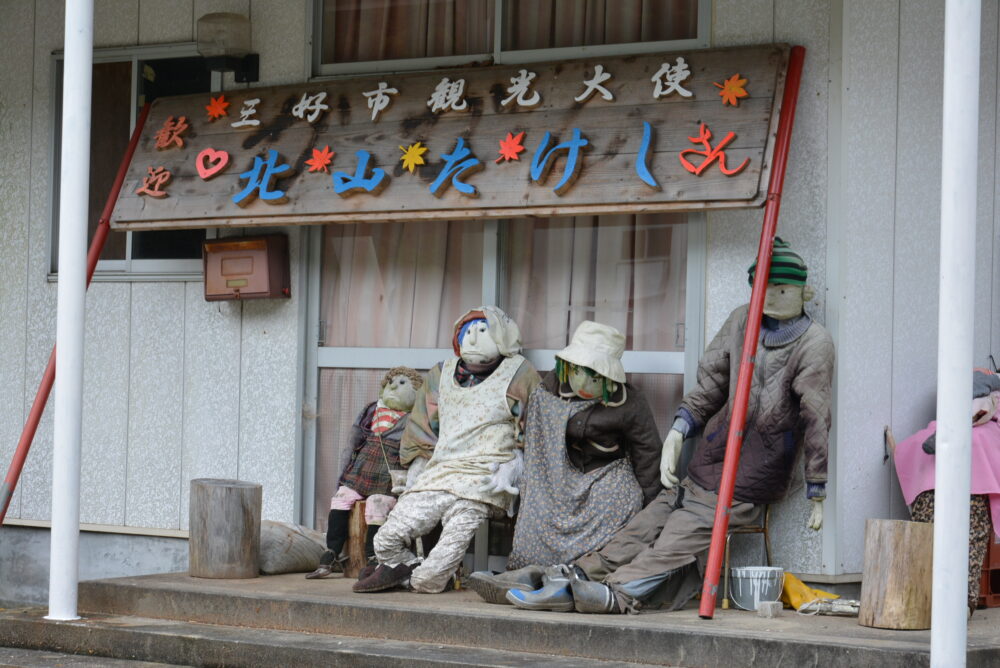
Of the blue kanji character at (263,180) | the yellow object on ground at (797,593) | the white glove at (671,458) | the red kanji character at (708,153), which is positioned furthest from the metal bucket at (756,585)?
the blue kanji character at (263,180)

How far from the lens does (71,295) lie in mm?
6207

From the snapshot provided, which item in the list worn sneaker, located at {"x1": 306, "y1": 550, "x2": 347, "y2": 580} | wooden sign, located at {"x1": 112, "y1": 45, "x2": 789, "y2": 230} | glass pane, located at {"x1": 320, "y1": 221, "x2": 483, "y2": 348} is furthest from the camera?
glass pane, located at {"x1": 320, "y1": 221, "x2": 483, "y2": 348}

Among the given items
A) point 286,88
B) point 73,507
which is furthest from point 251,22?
point 73,507

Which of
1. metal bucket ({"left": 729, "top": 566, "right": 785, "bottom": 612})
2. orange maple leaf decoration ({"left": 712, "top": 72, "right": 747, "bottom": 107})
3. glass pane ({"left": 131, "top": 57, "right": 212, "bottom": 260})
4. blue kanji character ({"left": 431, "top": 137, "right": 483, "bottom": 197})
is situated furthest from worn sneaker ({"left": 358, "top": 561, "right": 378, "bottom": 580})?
orange maple leaf decoration ({"left": 712, "top": 72, "right": 747, "bottom": 107})

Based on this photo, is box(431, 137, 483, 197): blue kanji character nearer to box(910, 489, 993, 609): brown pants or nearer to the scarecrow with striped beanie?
the scarecrow with striped beanie

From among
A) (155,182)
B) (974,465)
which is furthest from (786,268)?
(155,182)

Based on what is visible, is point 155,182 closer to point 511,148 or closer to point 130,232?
point 130,232

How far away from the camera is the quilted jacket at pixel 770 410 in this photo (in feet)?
20.1

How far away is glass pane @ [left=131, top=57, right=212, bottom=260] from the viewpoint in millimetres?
8000

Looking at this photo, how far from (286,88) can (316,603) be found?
285 cm

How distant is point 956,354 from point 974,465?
5.25 ft

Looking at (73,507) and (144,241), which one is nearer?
(73,507)

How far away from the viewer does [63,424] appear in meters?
6.19

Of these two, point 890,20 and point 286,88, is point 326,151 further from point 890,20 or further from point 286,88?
point 890,20
